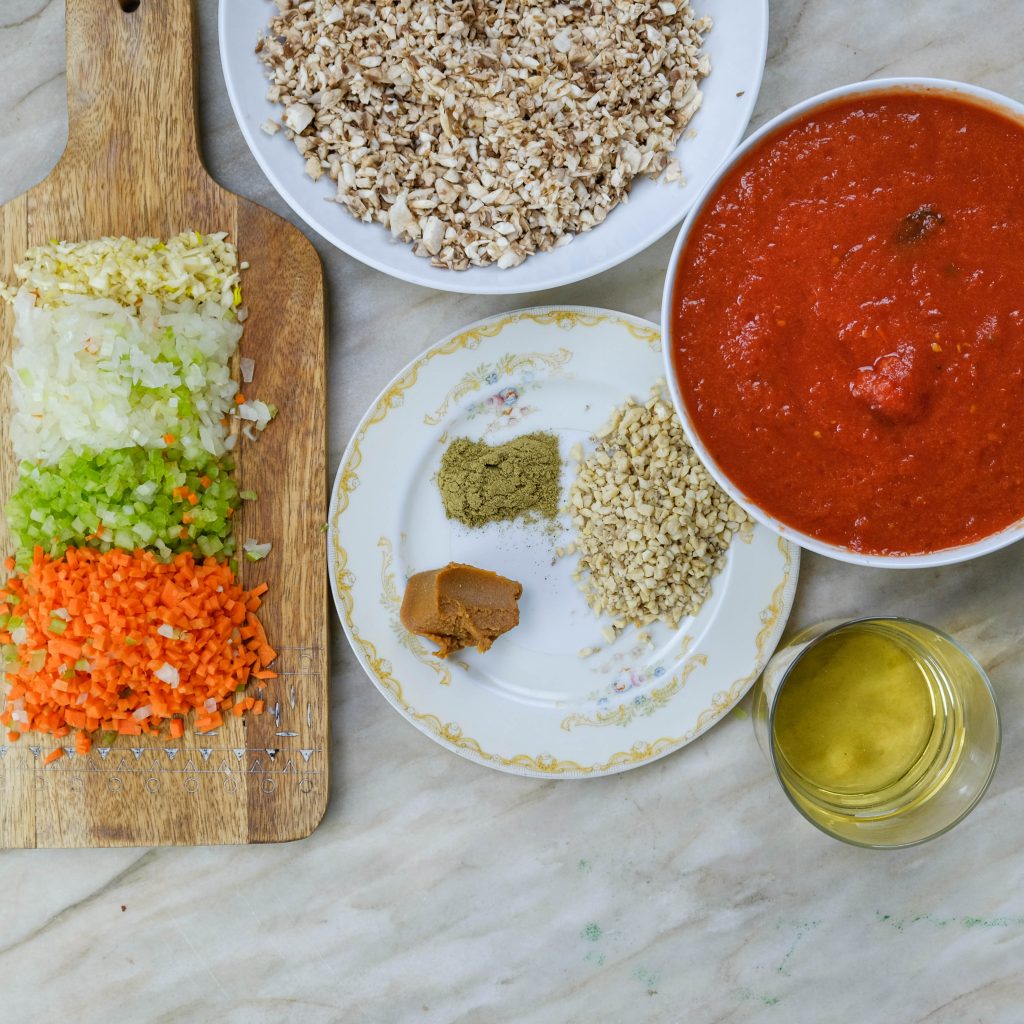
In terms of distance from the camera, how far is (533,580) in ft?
6.26

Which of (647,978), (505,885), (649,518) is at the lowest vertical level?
(647,978)

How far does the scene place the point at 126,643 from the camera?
1.79 m

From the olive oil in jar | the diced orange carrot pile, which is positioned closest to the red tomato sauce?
the olive oil in jar

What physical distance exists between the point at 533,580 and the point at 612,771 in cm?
43

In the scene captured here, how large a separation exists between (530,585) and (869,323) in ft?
2.74

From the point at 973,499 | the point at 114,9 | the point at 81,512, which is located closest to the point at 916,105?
the point at 973,499

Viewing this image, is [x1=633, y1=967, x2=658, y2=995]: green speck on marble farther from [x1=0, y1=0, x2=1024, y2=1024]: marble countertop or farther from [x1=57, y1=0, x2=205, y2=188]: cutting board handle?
[x1=57, y1=0, x2=205, y2=188]: cutting board handle

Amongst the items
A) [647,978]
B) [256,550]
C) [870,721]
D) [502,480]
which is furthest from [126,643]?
[870,721]

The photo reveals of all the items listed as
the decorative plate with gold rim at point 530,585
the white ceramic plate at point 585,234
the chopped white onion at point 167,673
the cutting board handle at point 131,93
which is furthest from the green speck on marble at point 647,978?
the cutting board handle at point 131,93

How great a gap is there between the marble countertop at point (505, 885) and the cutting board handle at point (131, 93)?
0.07 meters

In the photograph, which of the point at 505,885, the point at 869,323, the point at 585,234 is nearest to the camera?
the point at 869,323

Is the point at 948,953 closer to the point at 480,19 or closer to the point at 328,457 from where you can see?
the point at 328,457

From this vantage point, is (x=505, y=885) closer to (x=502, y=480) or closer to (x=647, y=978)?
(x=647, y=978)

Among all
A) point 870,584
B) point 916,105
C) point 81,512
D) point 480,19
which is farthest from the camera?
point 870,584
